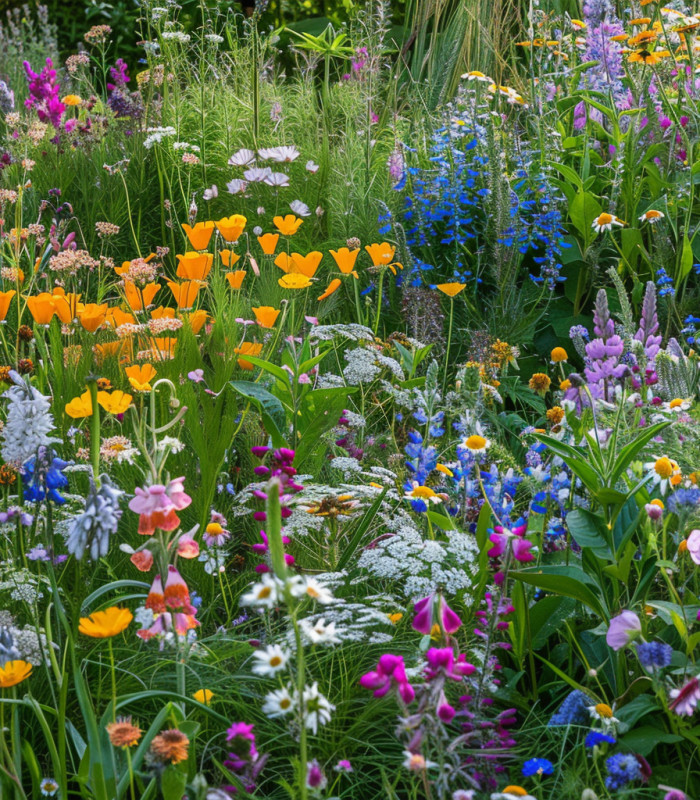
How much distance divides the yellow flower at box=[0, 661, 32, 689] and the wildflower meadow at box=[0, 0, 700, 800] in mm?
16

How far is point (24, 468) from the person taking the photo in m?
1.51

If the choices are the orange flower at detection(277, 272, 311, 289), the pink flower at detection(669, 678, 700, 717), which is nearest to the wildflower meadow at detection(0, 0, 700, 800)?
the pink flower at detection(669, 678, 700, 717)

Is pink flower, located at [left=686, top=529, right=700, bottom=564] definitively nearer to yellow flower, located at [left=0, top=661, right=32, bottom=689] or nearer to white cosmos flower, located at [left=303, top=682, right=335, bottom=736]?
white cosmos flower, located at [left=303, top=682, right=335, bottom=736]

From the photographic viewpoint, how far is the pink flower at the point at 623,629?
1365 mm

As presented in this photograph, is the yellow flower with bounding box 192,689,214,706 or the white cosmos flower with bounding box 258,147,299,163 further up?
the white cosmos flower with bounding box 258,147,299,163

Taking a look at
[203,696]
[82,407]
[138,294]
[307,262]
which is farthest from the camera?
[138,294]

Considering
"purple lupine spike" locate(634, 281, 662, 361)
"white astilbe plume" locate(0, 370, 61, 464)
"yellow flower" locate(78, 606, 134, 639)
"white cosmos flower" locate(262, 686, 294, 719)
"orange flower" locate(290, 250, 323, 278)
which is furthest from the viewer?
"orange flower" locate(290, 250, 323, 278)

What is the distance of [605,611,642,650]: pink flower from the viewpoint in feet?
4.48

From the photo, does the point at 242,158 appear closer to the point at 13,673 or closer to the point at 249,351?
the point at 249,351

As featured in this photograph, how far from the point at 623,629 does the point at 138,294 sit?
170 cm

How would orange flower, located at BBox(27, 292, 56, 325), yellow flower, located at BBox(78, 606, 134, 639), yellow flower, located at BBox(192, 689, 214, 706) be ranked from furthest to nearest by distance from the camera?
orange flower, located at BBox(27, 292, 56, 325) → yellow flower, located at BBox(192, 689, 214, 706) → yellow flower, located at BBox(78, 606, 134, 639)

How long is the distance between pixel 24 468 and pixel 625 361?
5.05 ft

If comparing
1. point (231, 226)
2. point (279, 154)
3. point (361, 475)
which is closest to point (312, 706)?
point (361, 475)

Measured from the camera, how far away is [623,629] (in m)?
1.38
